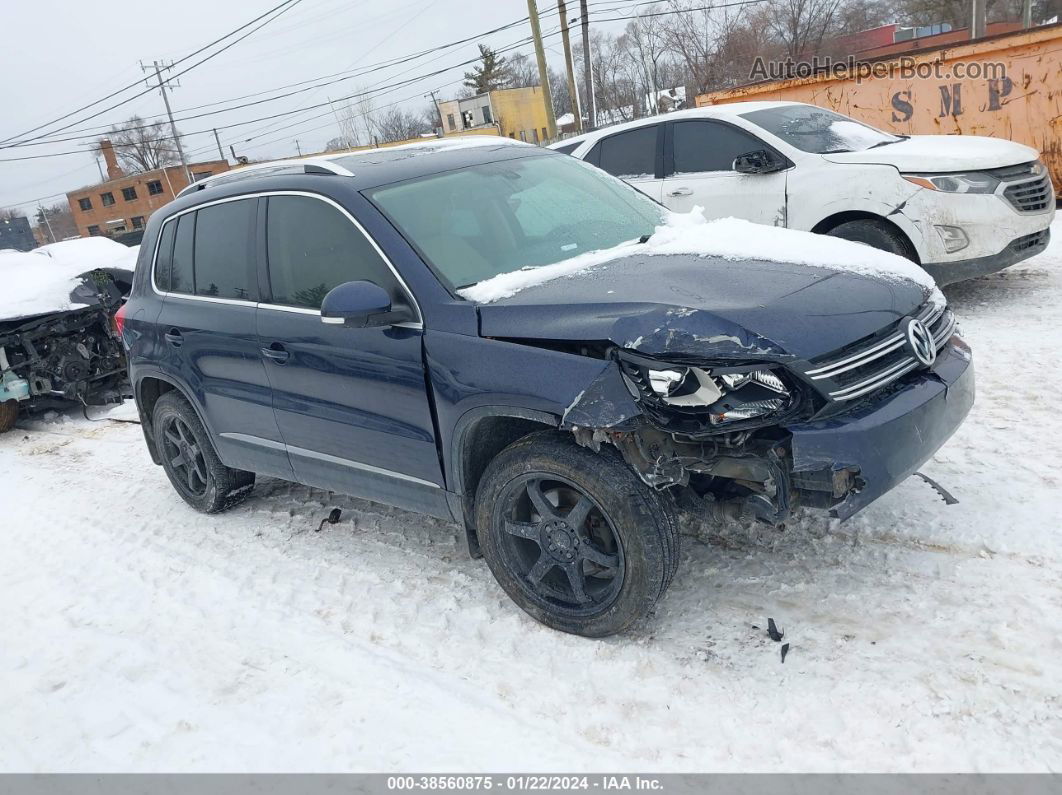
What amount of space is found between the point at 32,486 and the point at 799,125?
7.14 meters

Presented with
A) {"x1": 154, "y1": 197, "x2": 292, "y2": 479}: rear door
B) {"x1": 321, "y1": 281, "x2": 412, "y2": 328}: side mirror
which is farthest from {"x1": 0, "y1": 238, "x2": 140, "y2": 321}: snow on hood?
{"x1": 321, "y1": 281, "x2": 412, "y2": 328}: side mirror

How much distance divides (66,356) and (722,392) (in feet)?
26.2

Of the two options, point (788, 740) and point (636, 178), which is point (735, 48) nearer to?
point (636, 178)

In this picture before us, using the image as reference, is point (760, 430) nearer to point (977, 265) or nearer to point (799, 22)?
point (977, 265)

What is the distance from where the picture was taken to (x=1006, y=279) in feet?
23.8

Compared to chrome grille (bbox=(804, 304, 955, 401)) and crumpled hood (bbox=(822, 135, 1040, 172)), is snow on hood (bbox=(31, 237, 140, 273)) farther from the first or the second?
chrome grille (bbox=(804, 304, 955, 401))

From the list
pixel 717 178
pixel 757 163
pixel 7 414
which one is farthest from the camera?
pixel 7 414

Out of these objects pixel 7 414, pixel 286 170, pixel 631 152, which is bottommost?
pixel 7 414

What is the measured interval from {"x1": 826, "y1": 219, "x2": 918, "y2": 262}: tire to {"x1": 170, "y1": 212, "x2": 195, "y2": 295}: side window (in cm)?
475

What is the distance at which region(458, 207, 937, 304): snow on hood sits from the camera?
10.9ft

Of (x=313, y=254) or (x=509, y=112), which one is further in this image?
(x=509, y=112)

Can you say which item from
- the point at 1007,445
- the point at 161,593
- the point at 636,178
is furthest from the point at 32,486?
the point at 1007,445

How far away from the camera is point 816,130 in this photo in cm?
723

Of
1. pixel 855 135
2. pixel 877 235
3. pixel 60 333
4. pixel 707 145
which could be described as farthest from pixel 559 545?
pixel 60 333
